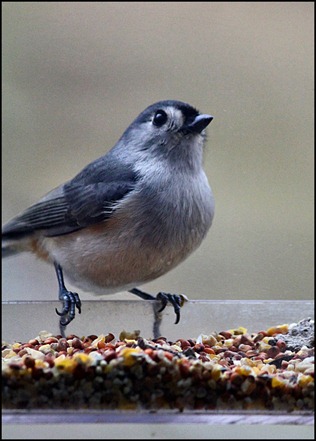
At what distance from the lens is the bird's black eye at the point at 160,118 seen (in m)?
2.64

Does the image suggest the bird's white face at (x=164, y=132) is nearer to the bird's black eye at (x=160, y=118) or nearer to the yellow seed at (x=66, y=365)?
the bird's black eye at (x=160, y=118)

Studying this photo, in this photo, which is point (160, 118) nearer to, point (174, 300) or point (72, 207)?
point (72, 207)

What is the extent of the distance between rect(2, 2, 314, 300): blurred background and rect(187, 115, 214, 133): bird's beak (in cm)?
9

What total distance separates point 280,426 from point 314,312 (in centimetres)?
99

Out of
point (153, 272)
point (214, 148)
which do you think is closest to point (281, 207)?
point (214, 148)

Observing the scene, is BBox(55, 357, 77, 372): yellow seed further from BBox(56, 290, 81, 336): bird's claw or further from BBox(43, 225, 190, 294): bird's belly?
BBox(43, 225, 190, 294): bird's belly

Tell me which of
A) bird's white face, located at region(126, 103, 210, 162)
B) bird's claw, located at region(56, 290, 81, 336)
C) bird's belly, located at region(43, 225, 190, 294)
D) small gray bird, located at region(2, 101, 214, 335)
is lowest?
bird's claw, located at region(56, 290, 81, 336)

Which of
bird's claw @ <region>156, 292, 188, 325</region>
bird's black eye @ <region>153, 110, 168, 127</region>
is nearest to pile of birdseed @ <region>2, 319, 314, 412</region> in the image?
bird's claw @ <region>156, 292, 188, 325</region>

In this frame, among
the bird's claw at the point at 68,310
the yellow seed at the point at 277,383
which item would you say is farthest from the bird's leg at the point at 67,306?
the yellow seed at the point at 277,383

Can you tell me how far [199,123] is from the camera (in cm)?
254

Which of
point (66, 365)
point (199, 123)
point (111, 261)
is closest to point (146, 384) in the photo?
point (66, 365)

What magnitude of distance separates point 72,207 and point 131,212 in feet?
0.85

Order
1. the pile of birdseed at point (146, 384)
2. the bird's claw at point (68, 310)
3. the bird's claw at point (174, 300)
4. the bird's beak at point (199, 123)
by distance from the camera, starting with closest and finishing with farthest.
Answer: the pile of birdseed at point (146, 384), the bird's claw at point (68, 310), the bird's claw at point (174, 300), the bird's beak at point (199, 123)

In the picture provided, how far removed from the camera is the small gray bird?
261cm
